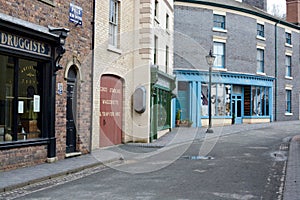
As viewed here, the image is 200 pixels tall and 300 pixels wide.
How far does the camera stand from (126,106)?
17406 mm

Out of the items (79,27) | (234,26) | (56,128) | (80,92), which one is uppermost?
(234,26)

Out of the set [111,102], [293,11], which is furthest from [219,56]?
[111,102]

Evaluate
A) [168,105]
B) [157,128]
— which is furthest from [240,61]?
[157,128]

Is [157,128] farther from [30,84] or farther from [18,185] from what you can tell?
[18,185]

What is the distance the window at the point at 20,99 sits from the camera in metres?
10.3

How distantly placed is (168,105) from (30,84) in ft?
44.3

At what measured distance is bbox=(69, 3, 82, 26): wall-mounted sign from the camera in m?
12.6

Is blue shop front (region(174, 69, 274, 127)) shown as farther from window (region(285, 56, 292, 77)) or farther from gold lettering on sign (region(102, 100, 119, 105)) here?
gold lettering on sign (region(102, 100, 119, 105))

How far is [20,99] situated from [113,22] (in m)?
6.71

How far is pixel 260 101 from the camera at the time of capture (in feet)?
113

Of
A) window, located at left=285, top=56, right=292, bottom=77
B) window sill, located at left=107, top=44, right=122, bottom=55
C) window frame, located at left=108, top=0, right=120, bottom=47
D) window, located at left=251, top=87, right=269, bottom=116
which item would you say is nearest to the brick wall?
window sill, located at left=107, top=44, right=122, bottom=55

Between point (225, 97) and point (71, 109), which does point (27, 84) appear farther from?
point (225, 97)

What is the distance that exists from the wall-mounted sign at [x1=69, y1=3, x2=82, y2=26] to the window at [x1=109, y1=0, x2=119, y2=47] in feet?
10.2

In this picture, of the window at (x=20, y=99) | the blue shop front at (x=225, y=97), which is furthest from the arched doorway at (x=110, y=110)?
the blue shop front at (x=225, y=97)
